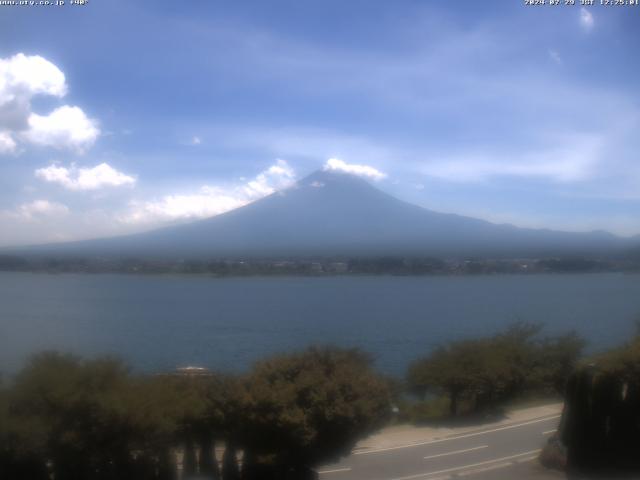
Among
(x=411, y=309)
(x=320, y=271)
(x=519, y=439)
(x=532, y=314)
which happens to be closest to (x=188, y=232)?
(x=320, y=271)

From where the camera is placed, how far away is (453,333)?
25516mm

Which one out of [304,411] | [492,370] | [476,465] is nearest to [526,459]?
[476,465]

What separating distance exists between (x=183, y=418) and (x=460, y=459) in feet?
15.0

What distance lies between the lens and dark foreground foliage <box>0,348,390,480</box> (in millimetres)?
Result: 6945

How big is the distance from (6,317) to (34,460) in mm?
16000

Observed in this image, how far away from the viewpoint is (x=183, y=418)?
27.0 feet

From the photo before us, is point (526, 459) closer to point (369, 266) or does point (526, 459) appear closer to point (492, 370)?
point (492, 370)

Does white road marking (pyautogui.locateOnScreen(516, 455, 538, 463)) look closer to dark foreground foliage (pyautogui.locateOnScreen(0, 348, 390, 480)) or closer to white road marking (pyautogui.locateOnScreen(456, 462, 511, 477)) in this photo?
white road marking (pyautogui.locateOnScreen(456, 462, 511, 477))

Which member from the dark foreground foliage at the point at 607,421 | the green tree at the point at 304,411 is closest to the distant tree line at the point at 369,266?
the green tree at the point at 304,411

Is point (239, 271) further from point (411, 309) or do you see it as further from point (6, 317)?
point (6, 317)

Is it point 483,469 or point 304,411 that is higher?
point 304,411

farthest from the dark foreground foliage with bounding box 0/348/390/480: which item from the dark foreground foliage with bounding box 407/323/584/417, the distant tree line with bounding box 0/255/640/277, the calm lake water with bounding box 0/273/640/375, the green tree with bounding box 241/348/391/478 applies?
the distant tree line with bounding box 0/255/640/277

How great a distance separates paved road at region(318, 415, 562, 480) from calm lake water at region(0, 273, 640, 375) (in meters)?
2.92

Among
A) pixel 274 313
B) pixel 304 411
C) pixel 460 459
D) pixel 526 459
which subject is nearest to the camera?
pixel 304 411
